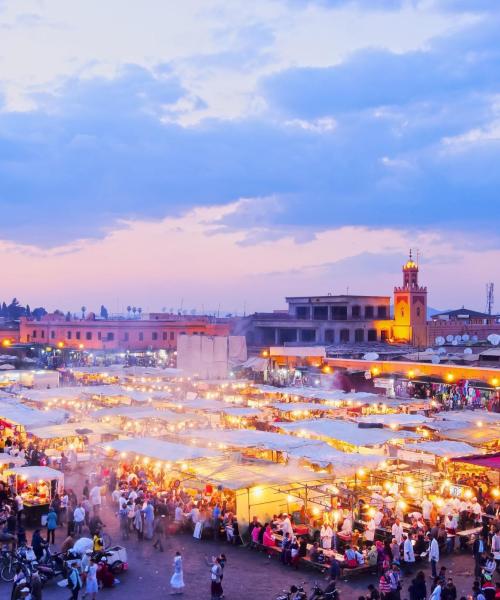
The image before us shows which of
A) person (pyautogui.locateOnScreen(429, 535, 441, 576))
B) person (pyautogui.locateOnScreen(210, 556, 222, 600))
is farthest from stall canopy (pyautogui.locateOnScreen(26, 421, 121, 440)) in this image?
person (pyautogui.locateOnScreen(429, 535, 441, 576))

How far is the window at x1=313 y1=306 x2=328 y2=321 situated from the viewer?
68.4 meters

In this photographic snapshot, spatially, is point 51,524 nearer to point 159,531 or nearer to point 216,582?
point 159,531

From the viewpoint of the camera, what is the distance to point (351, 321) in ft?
215

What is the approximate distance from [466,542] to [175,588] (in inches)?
241

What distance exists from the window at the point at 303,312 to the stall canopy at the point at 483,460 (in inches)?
2077

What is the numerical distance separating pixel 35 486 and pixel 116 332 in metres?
50.5

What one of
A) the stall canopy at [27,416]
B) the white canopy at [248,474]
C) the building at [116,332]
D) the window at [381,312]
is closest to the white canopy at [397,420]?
the white canopy at [248,474]

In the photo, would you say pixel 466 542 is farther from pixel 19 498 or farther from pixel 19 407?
pixel 19 407

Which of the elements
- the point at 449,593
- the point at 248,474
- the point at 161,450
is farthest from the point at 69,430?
the point at 449,593

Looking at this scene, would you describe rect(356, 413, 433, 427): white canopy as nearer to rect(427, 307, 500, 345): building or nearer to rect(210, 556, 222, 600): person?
rect(210, 556, 222, 600): person

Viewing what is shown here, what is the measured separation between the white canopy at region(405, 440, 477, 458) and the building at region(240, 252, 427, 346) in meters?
45.8

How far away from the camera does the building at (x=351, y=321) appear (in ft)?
214

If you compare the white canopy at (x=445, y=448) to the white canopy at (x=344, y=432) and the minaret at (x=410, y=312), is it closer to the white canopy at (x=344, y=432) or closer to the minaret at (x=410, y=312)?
the white canopy at (x=344, y=432)

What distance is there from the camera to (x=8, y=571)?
12.6 metres
